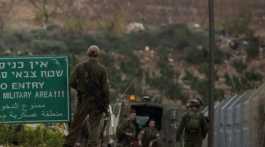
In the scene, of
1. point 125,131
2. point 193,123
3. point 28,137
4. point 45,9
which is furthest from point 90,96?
point 45,9

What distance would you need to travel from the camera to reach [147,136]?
77.3ft

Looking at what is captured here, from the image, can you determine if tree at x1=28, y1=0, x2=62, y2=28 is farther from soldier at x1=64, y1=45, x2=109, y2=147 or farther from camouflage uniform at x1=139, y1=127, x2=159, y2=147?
soldier at x1=64, y1=45, x2=109, y2=147

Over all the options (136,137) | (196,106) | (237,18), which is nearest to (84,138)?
(196,106)

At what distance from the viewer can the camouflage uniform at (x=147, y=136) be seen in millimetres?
23484

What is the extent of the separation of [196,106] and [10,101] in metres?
3.29

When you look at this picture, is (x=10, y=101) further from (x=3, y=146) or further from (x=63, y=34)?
(x=63, y=34)

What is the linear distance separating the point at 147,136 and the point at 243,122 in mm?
2197

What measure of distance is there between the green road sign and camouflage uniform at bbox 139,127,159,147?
7.53 meters

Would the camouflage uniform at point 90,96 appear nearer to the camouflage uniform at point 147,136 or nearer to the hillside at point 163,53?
the camouflage uniform at point 147,136

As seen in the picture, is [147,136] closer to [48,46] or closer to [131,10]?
[48,46]

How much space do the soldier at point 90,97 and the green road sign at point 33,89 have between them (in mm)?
1094

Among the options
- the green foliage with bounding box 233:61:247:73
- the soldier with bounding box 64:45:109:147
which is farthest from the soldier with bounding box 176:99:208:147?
the green foliage with bounding box 233:61:247:73

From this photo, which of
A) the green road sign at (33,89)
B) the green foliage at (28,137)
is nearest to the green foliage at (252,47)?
the green foliage at (28,137)

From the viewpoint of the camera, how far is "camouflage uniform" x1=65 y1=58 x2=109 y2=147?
48.2 feet
